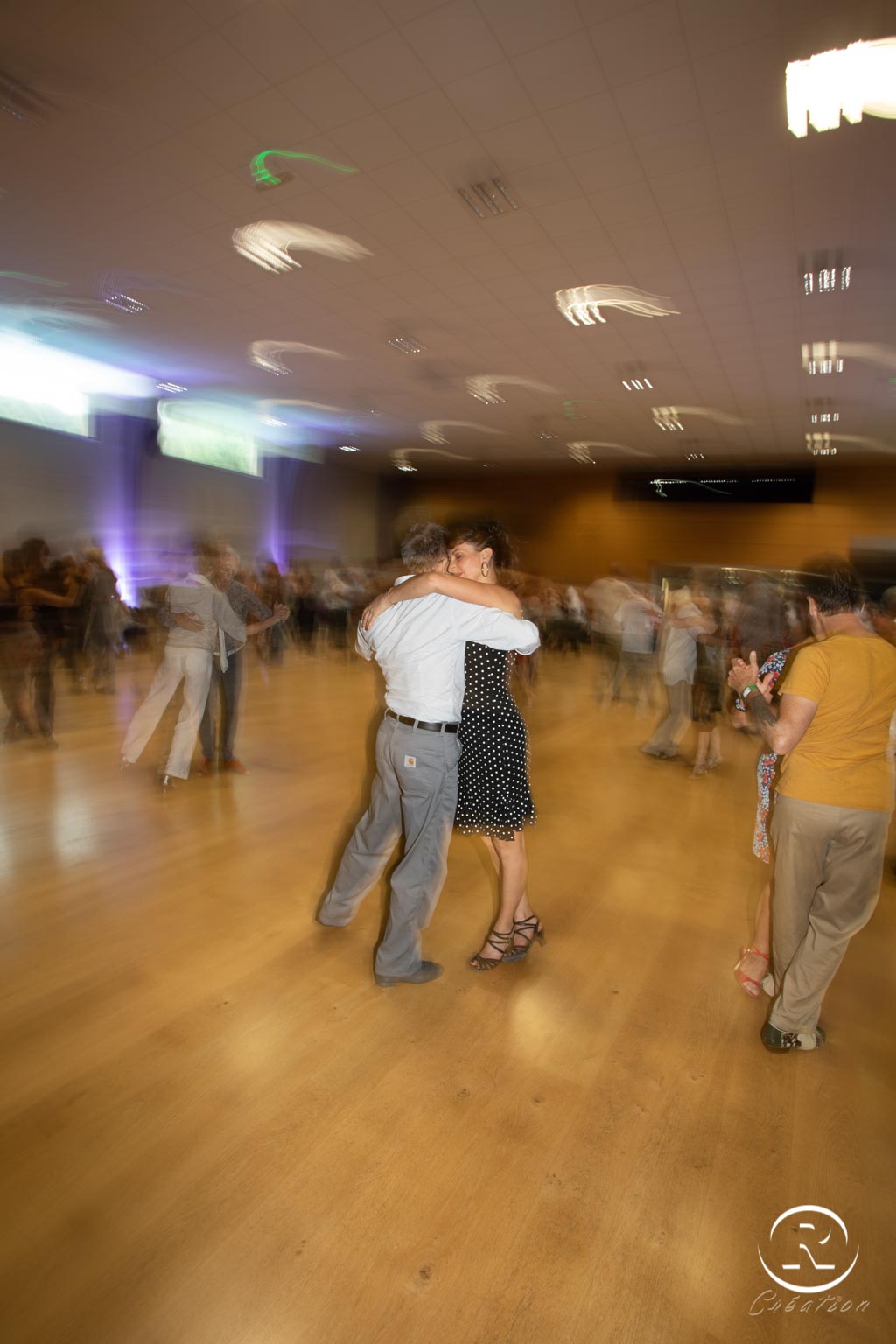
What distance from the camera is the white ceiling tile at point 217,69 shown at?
389cm

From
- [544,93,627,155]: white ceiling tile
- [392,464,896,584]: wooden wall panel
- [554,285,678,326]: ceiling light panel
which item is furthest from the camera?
[392,464,896,584]: wooden wall panel

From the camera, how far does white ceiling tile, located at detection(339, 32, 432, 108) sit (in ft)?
12.5

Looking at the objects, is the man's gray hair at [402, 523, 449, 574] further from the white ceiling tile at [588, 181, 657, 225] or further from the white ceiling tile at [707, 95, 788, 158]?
the white ceiling tile at [588, 181, 657, 225]

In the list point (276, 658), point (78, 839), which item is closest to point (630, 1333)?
point (78, 839)

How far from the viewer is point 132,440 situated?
12.7 metres

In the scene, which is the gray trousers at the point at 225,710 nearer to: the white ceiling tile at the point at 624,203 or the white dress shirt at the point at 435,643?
the white dress shirt at the point at 435,643

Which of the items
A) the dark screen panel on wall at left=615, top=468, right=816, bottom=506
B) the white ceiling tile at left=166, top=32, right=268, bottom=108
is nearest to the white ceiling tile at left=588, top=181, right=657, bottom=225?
the white ceiling tile at left=166, top=32, right=268, bottom=108

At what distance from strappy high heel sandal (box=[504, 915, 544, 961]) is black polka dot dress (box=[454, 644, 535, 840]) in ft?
1.51

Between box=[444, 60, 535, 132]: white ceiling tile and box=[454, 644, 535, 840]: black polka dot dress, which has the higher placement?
box=[444, 60, 535, 132]: white ceiling tile

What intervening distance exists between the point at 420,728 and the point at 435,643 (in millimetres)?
274

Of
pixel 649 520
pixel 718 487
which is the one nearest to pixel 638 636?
pixel 718 487

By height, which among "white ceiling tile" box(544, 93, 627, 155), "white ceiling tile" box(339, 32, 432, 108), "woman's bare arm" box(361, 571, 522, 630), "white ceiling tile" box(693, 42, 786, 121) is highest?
"white ceiling tile" box(339, 32, 432, 108)

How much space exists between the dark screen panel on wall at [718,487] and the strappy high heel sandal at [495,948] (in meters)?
14.5

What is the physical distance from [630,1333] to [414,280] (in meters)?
7.64
